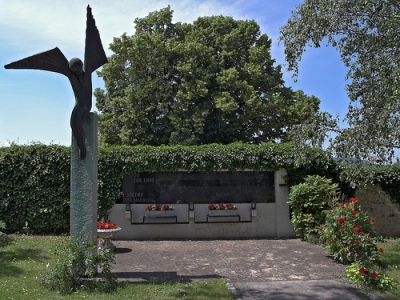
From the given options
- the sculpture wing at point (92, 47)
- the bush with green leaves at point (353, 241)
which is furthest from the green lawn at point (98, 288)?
the sculpture wing at point (92, 47)

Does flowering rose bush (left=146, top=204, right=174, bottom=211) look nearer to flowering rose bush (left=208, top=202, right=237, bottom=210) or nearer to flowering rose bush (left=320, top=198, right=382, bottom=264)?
flowering rose bush (left=208, top=202, right=237, bottom=210)

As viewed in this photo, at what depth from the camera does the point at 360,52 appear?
21.7 feet

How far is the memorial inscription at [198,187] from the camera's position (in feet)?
37.1

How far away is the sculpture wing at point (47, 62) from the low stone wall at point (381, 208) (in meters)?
9.27

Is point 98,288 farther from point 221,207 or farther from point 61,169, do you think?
point 61,169

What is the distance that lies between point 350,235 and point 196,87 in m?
12.8

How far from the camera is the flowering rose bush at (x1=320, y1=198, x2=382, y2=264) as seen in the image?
7000mm

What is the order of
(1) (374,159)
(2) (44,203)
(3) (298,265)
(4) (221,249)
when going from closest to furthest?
(1) (374,159) → (3) (298,265) → (4) (221,249) → (2) (44,203)

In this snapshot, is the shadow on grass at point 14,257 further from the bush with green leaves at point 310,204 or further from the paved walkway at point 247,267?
the bush with green leaves at point 310,204

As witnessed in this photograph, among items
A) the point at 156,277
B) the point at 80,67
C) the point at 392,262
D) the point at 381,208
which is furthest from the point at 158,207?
the point at 381,208

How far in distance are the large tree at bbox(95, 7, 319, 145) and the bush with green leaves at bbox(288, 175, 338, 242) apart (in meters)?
8.55

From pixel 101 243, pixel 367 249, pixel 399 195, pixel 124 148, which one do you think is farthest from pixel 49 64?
pixel 399 195

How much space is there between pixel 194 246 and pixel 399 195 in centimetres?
665

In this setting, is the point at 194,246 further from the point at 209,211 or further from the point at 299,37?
the point at 299,37
